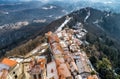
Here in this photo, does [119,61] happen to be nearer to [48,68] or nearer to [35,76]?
[48,68]

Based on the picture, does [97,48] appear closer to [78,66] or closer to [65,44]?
[65,44]

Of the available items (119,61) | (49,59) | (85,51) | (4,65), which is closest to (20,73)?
(4,65)

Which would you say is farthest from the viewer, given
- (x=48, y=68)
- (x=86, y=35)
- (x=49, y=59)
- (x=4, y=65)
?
(x=86, y=35)

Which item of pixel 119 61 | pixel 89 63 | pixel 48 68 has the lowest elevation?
pixel 119 61

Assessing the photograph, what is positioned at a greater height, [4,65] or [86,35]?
[4,65]

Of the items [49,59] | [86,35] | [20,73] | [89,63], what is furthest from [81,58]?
[86,35]

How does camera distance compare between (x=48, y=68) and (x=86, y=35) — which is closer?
(x=48, y=68)

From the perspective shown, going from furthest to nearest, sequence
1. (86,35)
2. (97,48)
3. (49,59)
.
Answer: 1. (86,35)
2. (97,48)
3. (49,59)
